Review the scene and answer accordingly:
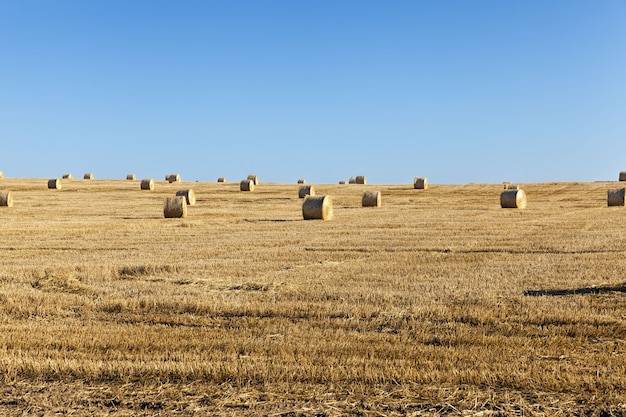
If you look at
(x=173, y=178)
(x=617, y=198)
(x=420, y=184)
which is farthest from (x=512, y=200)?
(x=173, y=178)

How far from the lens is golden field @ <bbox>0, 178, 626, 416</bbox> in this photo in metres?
5.52

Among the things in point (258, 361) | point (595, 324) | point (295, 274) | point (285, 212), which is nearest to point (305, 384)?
point (258, 361)

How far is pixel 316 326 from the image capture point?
7.96 meters

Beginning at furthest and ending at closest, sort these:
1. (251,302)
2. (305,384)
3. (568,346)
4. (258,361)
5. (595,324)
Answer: (251,302)
(595,324)
(568,346)
(258,361)
(305,384)

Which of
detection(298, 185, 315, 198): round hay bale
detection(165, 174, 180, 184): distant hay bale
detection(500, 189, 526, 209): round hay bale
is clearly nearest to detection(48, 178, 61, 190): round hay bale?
detection(165, 174, 180, 184): distant hay bale

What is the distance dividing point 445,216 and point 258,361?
70.9 ft

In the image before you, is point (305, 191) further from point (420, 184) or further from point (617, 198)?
point (617, 198)

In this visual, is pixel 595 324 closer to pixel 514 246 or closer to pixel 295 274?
pixel 295 274

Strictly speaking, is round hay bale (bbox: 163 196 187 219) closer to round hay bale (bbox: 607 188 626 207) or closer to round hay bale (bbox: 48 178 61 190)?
round hay bale (bbox: 607 188 626 207)

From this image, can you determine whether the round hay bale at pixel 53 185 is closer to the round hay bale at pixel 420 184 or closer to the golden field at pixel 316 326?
the round hay bale at pixel 420 184

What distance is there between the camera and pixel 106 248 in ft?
55.4

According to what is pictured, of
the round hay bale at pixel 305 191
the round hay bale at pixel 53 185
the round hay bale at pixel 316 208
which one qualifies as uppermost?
the round hay bale at pixel 53 185

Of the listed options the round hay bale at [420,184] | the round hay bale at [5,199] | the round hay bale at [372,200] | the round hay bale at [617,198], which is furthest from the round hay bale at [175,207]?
the round hay bale at [420,184]

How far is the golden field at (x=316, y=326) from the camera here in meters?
5.52
